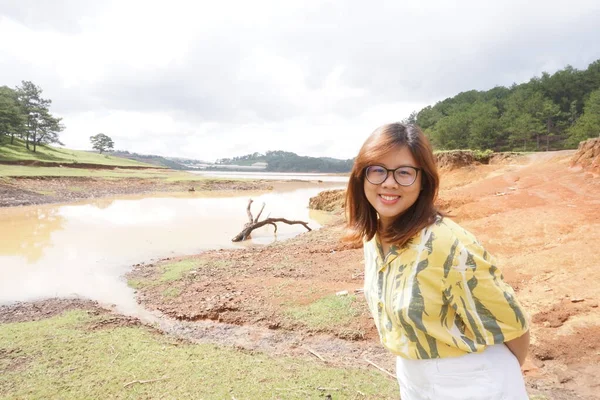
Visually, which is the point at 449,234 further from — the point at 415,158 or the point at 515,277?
the point at 515,277

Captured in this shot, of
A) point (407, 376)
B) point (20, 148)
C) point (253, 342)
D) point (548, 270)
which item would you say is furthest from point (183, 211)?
point (20, 148)

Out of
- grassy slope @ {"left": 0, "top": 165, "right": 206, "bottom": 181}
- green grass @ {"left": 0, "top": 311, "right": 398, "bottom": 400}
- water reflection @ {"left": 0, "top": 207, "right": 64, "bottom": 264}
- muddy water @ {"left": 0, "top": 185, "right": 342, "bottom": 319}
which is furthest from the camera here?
grassy slope @ {"left": 0, "top": 165, "right": 206, "bottom": 181}

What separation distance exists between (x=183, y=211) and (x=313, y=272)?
15.8m

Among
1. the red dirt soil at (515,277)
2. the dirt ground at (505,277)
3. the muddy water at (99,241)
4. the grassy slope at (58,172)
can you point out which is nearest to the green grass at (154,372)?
the dirt ground at (505,277)

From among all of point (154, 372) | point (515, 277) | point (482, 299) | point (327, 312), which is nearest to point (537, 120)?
point (515, 277)

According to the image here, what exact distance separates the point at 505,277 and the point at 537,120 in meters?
46.6

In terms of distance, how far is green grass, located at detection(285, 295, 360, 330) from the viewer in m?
5.54

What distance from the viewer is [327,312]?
5824 mm

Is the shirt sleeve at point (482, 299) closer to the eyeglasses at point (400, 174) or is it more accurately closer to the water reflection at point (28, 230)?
the eyeglasses at point (400, 174)

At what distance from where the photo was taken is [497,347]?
1.43 metres

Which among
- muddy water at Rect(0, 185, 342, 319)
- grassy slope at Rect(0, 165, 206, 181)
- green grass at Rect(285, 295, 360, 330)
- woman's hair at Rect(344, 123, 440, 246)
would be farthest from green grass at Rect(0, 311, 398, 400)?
grassy slope at Rect(0, 165, 206, 181)

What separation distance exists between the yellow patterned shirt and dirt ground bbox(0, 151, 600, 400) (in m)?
3.23

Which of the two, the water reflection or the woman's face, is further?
the water reflection

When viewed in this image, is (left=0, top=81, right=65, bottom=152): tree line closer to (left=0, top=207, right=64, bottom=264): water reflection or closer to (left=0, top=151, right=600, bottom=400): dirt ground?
(left=0, top=207, right=64, bottom=264): water reflection
